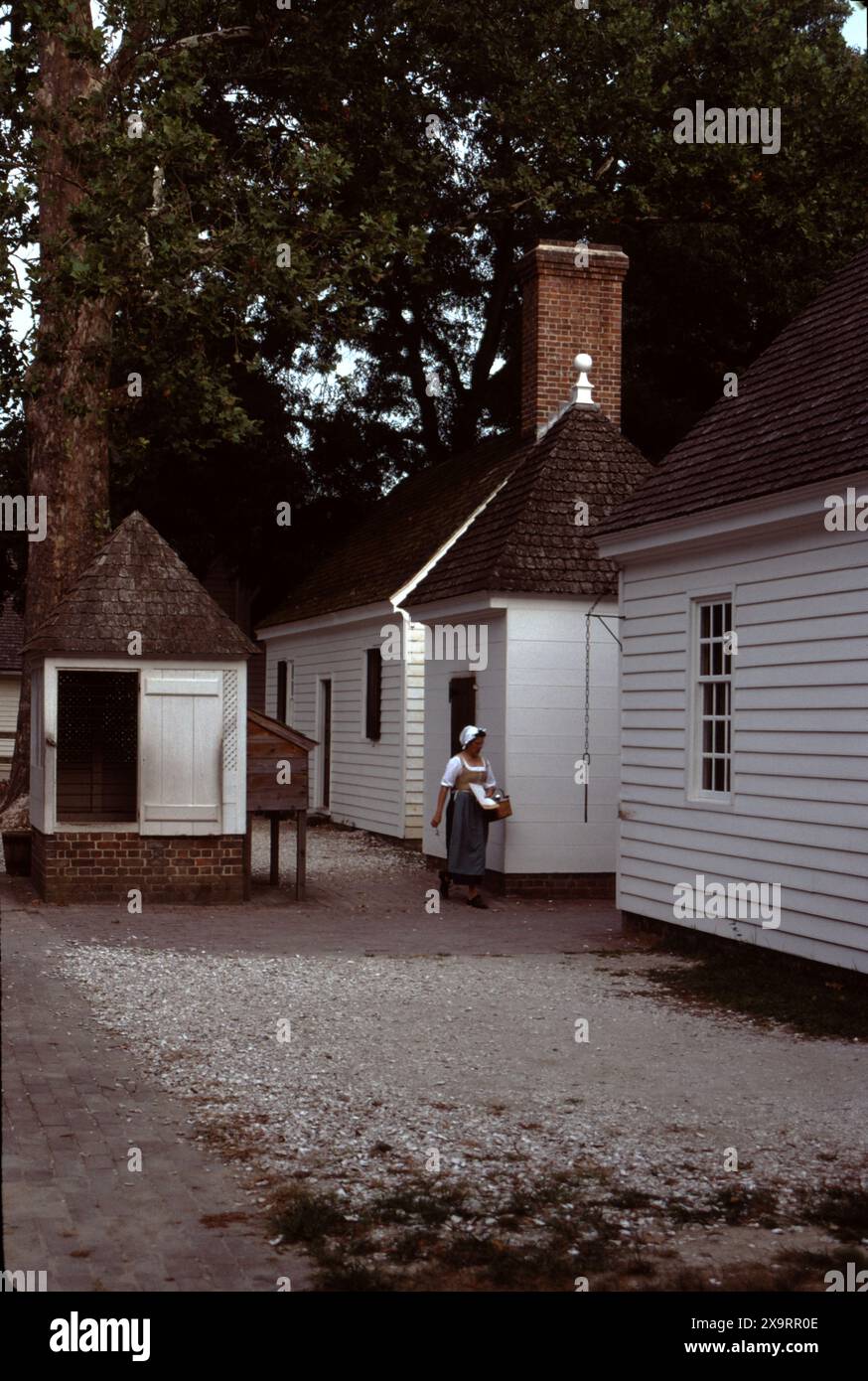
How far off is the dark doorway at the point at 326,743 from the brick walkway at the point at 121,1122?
13939 millimetres

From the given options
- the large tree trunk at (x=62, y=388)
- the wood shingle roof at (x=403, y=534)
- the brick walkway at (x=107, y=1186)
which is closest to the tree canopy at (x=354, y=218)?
the large tree trunk at (x=62, y=388)

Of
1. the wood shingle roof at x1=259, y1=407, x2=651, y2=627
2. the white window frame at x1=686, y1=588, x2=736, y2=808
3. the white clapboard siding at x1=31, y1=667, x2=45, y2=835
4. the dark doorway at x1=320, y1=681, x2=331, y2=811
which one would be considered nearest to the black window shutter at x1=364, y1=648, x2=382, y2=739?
the wood shingle roof at x1=259, y1=407, x2=651, y2=627

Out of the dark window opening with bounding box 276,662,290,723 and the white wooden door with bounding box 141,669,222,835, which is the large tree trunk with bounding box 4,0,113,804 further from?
the dark window opening with bounding box 276,662,290,723

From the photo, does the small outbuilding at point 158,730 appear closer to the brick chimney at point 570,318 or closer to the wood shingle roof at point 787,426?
the wood shingle roof at point 787,426

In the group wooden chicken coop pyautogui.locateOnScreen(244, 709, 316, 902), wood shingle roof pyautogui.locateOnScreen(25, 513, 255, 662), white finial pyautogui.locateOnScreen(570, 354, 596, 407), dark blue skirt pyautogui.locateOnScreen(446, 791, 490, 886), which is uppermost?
white finial pyautogui.locateOnScreen(570, 354, 596, 407)

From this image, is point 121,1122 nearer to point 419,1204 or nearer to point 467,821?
point 419,1204

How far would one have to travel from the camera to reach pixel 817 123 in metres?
27.6

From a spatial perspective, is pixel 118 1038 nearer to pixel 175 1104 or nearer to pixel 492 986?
pixel 175 1104

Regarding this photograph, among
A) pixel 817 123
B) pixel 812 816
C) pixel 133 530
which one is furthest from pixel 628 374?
pixel 812 816

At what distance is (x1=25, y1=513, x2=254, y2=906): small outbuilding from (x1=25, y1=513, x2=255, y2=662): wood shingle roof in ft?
0.04

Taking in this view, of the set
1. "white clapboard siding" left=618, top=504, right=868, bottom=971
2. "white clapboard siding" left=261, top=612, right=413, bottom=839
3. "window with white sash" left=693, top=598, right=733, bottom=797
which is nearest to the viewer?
"white clapboard siding" left=618, top=504, right=868, bottom=971

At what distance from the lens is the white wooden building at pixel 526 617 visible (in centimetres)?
1742

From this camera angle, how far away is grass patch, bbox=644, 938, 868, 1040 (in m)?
9.95

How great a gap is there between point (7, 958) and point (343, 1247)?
7.25 m
